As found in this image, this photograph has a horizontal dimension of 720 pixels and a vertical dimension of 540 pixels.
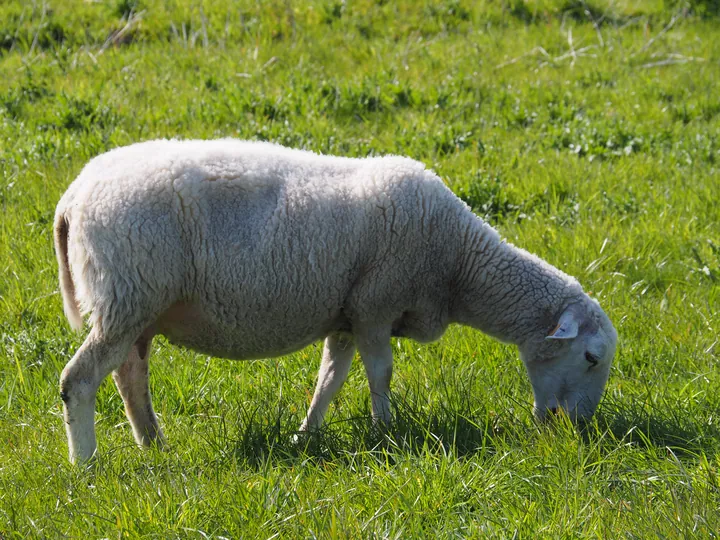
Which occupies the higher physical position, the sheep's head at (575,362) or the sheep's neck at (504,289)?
the sheep's neck at (504,289)

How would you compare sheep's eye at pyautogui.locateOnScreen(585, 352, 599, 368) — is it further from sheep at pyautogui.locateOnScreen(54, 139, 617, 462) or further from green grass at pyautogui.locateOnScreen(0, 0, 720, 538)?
green grass at pyautogui.locateOnScreen(0, 0, 720, 538)

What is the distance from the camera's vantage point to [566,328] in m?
4.09

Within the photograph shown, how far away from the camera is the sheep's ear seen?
4070mm

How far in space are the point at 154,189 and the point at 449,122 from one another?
429cm

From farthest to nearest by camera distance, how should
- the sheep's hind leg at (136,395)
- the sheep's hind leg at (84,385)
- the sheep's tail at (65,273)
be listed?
the sheep's hind leg at (136,395), the sheep's tail at (65,273), the sheep's hind leg at (84,385)

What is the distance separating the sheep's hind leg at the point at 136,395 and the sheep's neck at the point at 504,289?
56.8 inches

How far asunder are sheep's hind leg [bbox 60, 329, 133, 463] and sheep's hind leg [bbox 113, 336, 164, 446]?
14.2 inches

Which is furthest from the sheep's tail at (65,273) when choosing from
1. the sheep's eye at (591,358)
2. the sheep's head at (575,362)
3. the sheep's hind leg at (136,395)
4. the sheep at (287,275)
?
the sheep's eye at (591,358)

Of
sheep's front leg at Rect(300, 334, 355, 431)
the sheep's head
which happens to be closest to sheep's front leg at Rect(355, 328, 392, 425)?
sheep's front leg at Rect(300, 334, 355, 431)

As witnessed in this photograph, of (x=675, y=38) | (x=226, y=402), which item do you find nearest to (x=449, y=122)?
(x=675, y=38)

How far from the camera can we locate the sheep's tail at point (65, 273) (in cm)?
383

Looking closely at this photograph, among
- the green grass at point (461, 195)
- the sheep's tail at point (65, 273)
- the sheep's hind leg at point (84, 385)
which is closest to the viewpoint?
the green grass at point (461, 195)

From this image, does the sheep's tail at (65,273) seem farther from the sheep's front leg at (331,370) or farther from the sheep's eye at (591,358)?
the sheep's eye at (591,358)

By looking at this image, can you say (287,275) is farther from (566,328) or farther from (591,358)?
(591,358)
